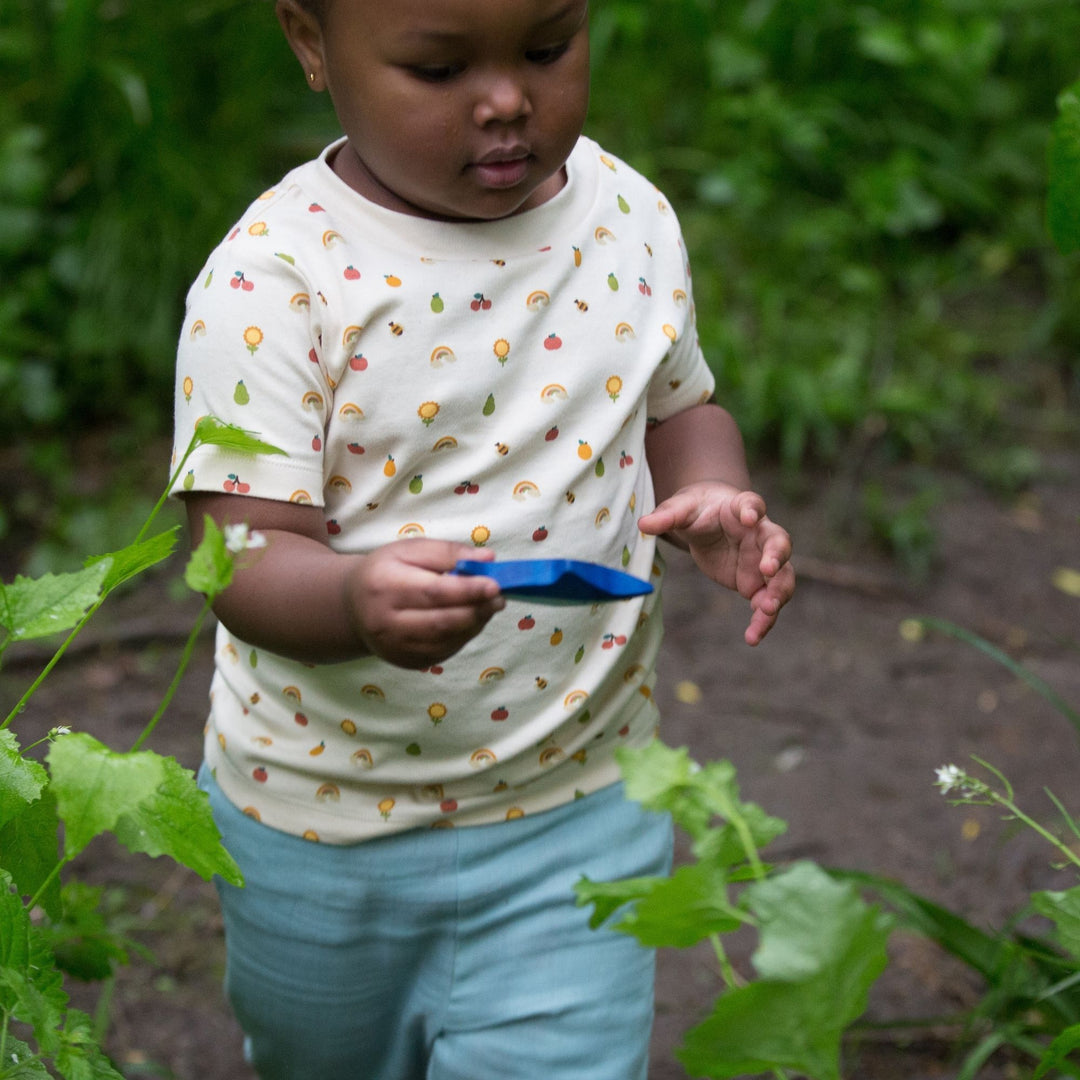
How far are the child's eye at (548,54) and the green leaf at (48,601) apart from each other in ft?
1.64

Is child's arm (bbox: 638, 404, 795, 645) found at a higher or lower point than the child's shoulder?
lower

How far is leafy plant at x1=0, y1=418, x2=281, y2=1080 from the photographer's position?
2.73 feet

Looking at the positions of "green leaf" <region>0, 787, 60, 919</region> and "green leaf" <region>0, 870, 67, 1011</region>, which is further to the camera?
"green leaf" <region>0, 787, 60, 919</region>

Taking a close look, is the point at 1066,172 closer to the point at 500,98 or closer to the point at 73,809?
the point at 500,98

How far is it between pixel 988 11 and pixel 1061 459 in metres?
1.20

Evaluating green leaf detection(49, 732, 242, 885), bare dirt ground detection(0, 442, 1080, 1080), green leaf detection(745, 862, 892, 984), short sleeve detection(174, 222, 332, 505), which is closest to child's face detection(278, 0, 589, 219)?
short sleeve detection(174, 222, 332, 505)

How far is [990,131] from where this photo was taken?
12.0 ft

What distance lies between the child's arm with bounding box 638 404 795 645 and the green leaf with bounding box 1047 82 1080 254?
35 centimetres

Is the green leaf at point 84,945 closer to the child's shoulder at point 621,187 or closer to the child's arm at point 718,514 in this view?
the child's arm at point 718,514

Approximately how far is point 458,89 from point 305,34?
19 centimetres

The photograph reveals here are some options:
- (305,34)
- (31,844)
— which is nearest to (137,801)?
(31,844)

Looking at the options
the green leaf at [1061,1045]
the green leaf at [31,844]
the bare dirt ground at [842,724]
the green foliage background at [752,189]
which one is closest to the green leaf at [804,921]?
the green leaf at [1061,1045]

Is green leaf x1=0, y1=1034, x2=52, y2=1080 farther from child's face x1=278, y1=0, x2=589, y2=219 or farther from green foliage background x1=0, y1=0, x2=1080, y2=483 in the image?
green foliage background x1=0, y1=0, x2=1080, y2=483

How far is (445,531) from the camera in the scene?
124 cm
